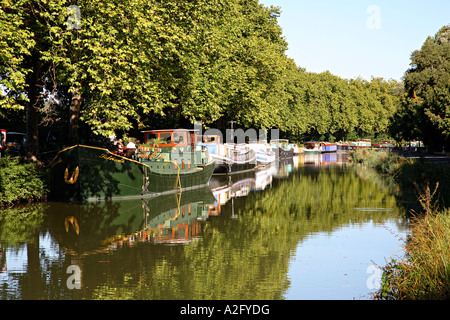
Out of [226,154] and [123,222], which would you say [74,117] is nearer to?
[123,222]

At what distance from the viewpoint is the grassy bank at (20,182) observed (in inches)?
800

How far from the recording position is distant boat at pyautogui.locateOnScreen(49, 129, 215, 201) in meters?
22.6

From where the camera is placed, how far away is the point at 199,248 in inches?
543

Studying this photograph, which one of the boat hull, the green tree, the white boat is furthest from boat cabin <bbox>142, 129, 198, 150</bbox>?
the boat hull

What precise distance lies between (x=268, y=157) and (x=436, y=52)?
74.1 feet

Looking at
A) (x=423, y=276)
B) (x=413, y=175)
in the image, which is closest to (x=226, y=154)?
(x=413, y=175)

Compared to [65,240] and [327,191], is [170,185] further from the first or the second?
[65,240]

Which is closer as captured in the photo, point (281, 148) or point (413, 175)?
point (413, 175)

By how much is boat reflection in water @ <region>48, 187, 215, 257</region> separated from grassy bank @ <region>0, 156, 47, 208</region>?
1.09 metres

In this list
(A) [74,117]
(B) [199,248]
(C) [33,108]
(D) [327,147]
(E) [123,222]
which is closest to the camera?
(B) [199,248]

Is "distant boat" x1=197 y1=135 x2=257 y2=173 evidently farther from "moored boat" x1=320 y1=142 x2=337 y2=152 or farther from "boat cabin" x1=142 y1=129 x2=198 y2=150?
"moored boat" x1=320 y1=142 x2=337 y2=152

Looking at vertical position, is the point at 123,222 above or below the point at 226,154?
below

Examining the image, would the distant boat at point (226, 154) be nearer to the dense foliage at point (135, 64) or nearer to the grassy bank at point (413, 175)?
the dense foliage at point (135, 64)

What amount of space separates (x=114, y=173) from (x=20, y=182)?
13.3ft
